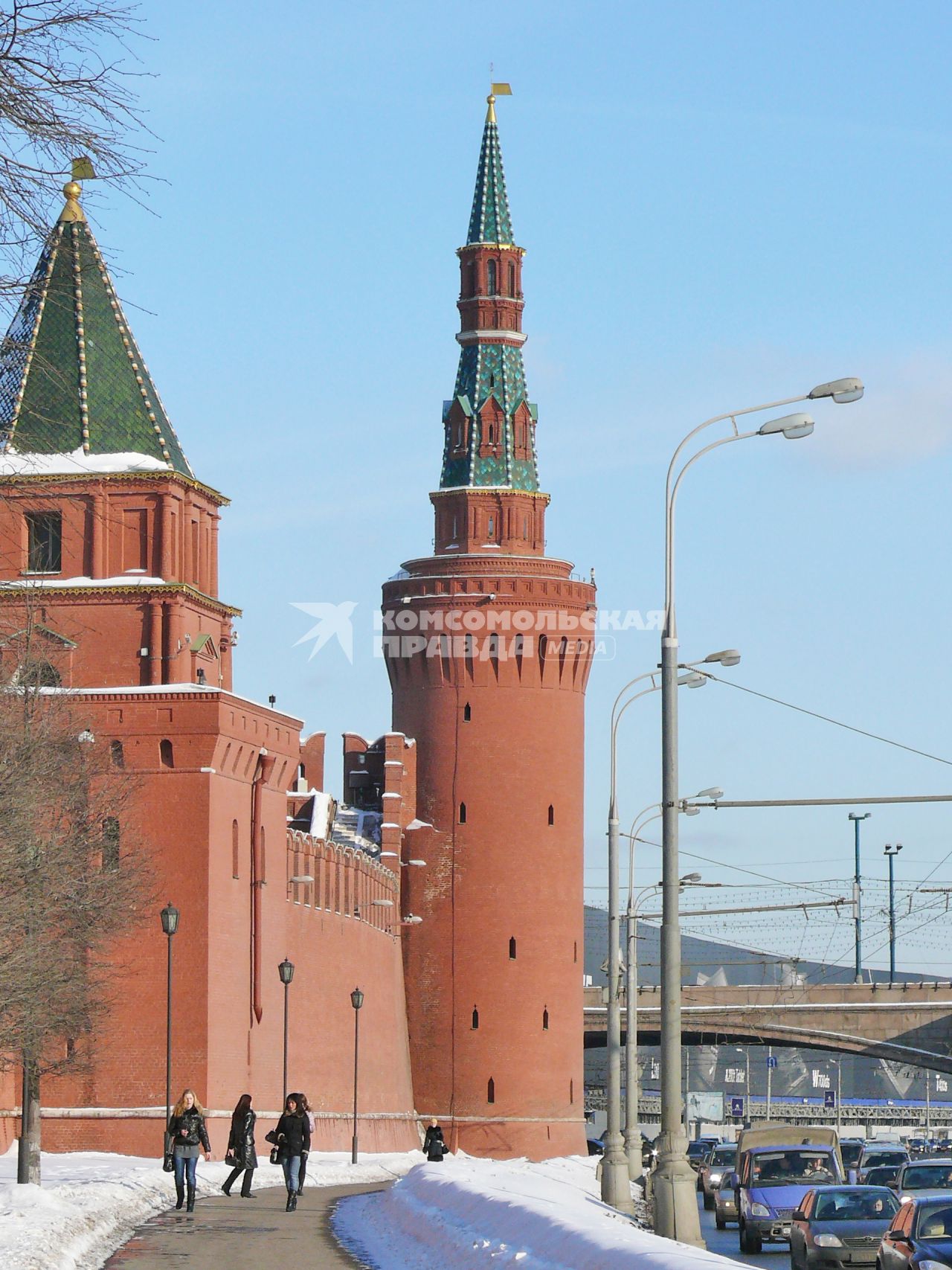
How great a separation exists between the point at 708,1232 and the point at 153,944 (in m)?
14.4

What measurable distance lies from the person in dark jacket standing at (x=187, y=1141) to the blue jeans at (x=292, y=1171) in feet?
4.42

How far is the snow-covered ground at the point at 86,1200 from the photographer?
2095cm

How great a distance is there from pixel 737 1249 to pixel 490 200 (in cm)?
5138

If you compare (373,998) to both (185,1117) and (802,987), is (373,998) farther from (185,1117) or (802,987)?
(185,1117)

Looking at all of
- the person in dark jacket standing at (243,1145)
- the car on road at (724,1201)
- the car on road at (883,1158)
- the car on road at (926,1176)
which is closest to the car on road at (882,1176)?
the car on road at (724,1201)

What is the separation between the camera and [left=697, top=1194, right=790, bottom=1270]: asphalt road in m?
30.5

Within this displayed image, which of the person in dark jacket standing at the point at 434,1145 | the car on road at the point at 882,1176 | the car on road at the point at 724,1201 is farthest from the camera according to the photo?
the person in dark jacket standing at the point at 434,1145

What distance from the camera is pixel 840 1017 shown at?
9594cm

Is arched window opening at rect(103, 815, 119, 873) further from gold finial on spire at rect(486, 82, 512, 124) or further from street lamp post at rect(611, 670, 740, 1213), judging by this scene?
gold finial on spire at rect(486, 82, 512, 124)

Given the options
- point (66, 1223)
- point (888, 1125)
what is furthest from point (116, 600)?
point (888, 1125)

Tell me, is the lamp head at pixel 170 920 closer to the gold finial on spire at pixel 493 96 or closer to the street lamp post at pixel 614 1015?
the street lamp post at pixel 614 1015

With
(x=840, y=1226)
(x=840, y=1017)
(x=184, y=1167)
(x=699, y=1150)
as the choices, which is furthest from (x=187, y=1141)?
(x=840, y=1017)

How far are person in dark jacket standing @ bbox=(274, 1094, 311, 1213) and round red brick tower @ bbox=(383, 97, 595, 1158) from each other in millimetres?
43759

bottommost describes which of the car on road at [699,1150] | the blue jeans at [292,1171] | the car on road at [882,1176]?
the car on road at [699,1150]
